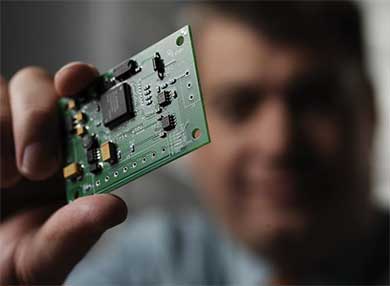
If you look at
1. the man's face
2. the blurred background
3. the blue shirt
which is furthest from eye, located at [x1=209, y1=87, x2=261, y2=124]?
the blue shirt

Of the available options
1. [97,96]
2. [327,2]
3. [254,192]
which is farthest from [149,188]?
[97,96]

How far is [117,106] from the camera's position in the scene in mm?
549

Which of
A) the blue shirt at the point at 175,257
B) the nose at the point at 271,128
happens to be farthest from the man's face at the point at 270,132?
the blue shirt at the point at 175,257

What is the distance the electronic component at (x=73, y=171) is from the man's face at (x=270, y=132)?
0.53 metres

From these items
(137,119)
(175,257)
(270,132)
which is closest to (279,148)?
(270,132)

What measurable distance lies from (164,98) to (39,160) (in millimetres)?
212

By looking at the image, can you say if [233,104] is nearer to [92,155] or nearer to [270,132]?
[270,132]

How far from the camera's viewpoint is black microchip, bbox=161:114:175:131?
1.66 ft

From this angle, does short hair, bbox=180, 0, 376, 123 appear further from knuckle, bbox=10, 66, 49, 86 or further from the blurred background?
knuckle, bbox=10, 66, 49, 86

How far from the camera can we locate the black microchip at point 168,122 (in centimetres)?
51

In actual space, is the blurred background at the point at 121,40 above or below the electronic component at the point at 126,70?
above

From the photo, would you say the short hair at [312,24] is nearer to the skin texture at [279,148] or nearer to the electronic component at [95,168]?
the skin texture at [279,148]

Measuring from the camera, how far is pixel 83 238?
0.51 metres

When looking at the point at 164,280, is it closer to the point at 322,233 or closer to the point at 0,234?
the point at 322,233
